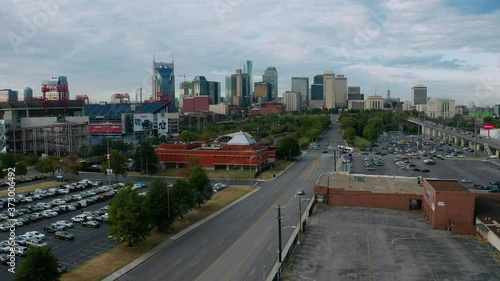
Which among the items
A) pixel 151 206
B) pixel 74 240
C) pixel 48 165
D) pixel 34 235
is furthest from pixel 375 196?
pixel 48 165

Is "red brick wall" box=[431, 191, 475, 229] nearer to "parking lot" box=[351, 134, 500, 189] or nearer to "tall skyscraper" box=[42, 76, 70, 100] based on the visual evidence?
"parking lot" box=[351, 134, 500, 189]

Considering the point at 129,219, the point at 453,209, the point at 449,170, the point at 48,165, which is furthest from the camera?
the point at 449,170

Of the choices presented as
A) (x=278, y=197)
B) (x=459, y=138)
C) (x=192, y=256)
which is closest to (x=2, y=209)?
(x=192, y=256)

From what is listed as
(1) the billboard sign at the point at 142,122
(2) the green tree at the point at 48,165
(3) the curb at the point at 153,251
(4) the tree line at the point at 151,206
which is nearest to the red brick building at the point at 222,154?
(2) the green tree at the point at 48,165

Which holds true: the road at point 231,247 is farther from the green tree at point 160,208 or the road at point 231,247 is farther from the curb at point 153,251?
the green tree at point 160,208

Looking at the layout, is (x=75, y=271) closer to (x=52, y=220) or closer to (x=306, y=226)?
(x=52, y=220)

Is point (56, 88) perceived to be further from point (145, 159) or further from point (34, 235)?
point (34, 235)
